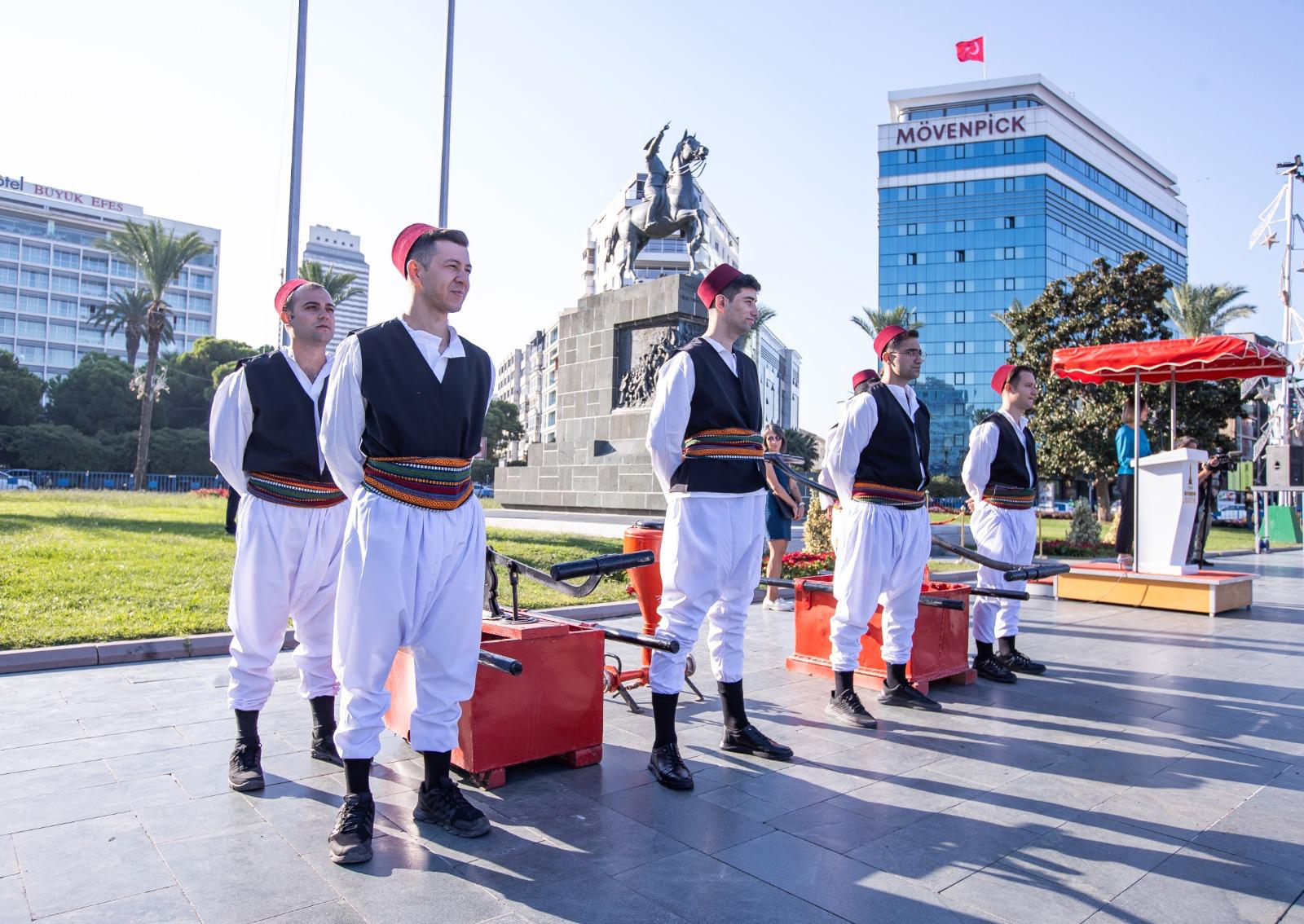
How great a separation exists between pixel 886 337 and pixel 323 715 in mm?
3857

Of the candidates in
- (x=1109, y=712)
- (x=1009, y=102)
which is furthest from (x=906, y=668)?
(x=1009, y=102)

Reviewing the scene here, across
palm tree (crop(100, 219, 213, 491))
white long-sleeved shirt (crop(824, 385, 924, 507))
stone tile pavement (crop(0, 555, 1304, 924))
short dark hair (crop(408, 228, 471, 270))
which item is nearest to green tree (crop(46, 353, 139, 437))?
palm tree (crop(100, 219, 213, 491))

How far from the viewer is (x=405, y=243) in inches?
136

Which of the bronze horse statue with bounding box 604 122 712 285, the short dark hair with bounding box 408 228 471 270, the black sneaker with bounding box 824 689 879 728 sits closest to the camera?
the short dark hair with bounding box 408 228 471 270

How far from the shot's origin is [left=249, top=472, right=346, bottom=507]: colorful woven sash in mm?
3754

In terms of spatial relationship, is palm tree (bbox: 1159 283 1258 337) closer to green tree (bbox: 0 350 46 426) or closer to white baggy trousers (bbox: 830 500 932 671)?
white baggy trousers (bbox: 830 500 932 671)

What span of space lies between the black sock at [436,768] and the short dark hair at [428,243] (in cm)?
189

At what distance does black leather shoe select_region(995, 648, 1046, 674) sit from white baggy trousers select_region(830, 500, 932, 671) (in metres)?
1.76

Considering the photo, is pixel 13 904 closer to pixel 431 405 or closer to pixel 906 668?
pixel 431 405

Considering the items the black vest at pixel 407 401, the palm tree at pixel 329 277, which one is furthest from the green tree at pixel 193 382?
the black vest at pixel 407 401

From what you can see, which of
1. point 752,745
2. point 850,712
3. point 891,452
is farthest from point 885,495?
point 752,745

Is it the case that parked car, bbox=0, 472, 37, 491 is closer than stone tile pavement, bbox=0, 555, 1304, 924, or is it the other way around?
stone tile pavement, bbox=0, 555, 1304, 924

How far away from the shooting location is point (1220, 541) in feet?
86.2

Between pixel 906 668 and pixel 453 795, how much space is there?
131 inches
